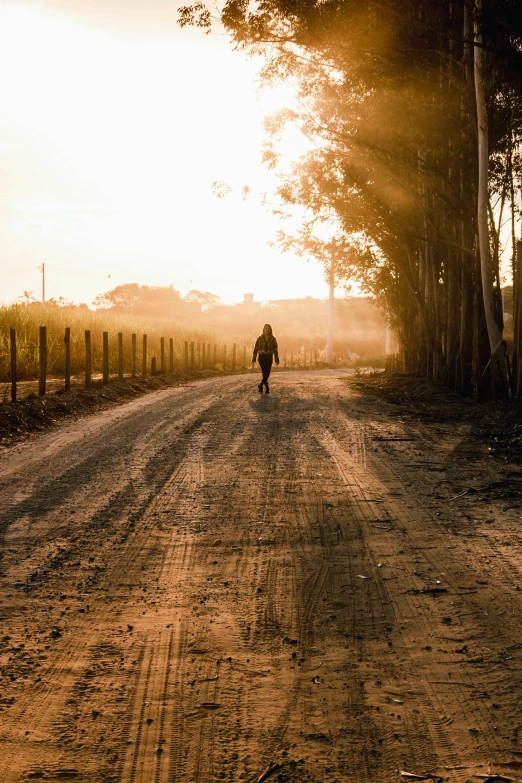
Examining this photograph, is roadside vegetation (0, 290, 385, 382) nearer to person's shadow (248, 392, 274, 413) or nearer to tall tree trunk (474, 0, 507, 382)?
Answer: person's shadow (248, 392, 274, 413)

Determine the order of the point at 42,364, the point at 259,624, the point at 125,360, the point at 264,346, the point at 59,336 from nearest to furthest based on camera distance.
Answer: the point at 259,624
the point at 42,364
the point at 264,346
the point at 59,336
the point at 125,360

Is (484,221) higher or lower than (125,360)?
higher

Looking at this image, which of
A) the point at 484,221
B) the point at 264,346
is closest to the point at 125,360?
the point at 264,346

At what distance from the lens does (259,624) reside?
440cm

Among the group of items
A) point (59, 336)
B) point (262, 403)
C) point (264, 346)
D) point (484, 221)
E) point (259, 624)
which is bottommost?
point (259, 624)

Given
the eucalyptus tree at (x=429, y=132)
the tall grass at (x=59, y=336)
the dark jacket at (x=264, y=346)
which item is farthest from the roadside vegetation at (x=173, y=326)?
the eucalyptus tree at (x=429, y=132)

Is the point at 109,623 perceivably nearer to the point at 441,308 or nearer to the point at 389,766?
the point at 389,766

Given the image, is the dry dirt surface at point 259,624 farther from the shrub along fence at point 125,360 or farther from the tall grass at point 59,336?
the tall grass at point 59,336

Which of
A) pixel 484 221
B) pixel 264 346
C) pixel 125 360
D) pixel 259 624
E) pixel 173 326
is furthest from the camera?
pixel 173 326

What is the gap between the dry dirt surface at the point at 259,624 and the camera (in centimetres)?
312

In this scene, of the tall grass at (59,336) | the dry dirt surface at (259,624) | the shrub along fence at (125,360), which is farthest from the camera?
the tall grass at (59,336)

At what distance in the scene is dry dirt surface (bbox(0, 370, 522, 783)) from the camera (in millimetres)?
3115

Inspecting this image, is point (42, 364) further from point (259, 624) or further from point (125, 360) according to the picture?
point (125, 360)

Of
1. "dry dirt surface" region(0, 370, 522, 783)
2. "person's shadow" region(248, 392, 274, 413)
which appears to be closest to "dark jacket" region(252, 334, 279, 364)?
"person's shadow" region(248, 392, 274, 413)
